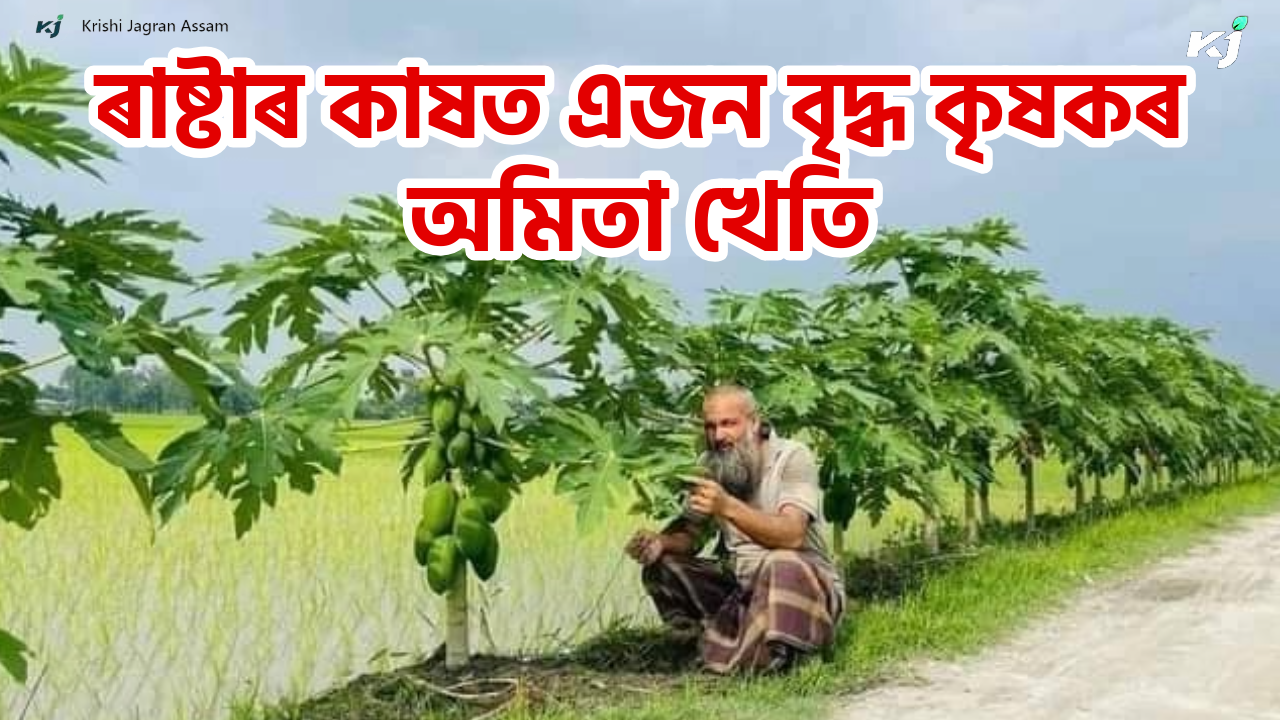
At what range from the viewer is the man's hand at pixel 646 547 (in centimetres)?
566

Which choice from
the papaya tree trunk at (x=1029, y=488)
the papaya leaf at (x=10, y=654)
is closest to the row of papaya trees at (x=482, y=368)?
the papaya leaf at (x=10, y=654)

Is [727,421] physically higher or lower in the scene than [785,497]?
higher

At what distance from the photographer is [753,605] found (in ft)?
17.6

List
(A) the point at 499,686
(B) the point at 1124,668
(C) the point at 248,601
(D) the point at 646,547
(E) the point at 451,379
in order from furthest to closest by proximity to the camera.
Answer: (C) the point at 248,601 < (B) the point at 1124,668 < (D) the point at 646,547 < (A) the point at 499,686 < (E) the point at 451,379

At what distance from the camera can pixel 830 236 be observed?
7453 mm

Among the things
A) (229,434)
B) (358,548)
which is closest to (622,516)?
(358,548)

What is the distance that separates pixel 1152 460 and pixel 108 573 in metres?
10.3

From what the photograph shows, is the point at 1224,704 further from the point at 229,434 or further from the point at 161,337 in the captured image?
the point at 161,337

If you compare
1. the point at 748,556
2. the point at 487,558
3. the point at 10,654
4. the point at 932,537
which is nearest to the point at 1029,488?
the point at 932,537

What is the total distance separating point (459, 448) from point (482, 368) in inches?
24.9

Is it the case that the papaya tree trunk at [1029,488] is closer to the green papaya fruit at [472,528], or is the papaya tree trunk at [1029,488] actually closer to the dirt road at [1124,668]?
the dirt road at [1124,668]

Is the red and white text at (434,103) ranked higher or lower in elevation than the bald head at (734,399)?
higher

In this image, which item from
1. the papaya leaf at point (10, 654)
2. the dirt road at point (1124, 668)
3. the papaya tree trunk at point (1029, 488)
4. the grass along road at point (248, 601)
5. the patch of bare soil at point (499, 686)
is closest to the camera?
the papaya leaf at point (10, 654)

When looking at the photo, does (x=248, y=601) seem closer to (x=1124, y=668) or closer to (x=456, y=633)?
(x=456, y=633)
